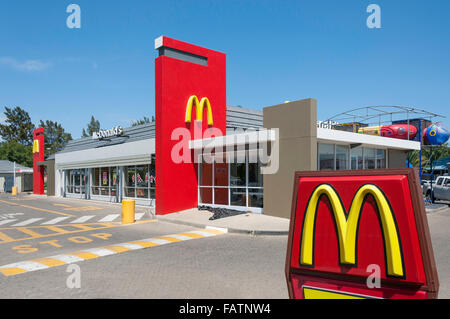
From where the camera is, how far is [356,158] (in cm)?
1702

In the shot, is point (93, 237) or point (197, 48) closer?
point (93, 237)

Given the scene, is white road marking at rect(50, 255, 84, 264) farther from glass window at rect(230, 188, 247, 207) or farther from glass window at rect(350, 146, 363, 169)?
glass window at rect(350, 146, 363, 169)

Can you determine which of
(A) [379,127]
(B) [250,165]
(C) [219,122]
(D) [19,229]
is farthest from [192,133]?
(A) [379,127]

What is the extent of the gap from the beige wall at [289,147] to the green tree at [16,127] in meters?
71.2

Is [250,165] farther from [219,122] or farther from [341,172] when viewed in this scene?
[341,172]

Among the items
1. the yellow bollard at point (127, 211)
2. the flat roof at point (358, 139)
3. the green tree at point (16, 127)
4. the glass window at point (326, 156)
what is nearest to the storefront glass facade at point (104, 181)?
the yellow bollard at point (127, 211)

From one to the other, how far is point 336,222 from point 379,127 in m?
18.8

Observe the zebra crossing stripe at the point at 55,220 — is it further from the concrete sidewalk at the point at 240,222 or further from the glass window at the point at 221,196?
the glass window at the point at 221,196

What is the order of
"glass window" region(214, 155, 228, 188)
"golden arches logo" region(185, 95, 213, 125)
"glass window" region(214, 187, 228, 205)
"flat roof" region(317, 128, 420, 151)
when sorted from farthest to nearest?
"glass window" region(214, 155, 228, 188)
"glass window" region(214, 187, 228, 205)
"golden arches logo" region(185, 95, 213, 125)
"flat roof" region(317, 128, 420, 151)

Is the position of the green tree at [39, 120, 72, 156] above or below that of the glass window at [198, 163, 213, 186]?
above

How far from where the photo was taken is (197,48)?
55.7ft

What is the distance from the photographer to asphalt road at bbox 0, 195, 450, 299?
5.56m

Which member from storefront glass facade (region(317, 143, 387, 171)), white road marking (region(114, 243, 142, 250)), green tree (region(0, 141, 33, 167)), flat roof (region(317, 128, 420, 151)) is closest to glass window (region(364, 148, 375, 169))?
storefront glass facade (region(317, 143, 387, 171))

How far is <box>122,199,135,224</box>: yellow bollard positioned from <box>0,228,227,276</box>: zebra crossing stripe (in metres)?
3.42
